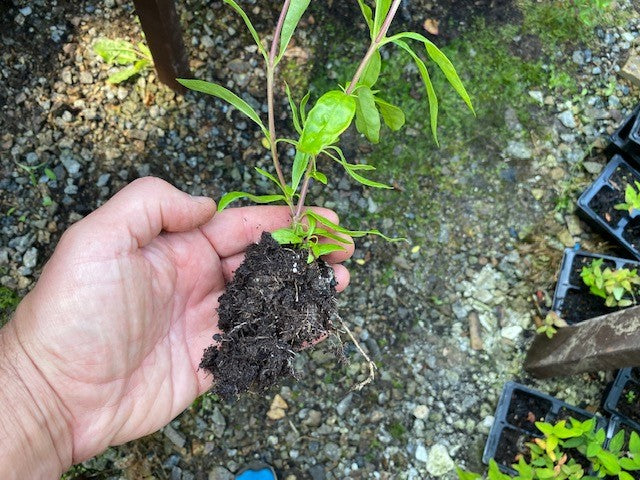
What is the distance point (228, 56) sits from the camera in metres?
2.80

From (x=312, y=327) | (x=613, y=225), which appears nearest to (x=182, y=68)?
(x=312, y=327)

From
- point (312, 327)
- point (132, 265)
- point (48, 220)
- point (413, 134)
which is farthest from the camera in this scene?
point (413, 134)

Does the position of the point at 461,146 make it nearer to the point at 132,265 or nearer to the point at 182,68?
the point at 182,68

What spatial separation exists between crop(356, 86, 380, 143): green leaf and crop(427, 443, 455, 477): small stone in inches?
58.7

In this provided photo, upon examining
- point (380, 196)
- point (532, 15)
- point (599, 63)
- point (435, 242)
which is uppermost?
point (532, 15)

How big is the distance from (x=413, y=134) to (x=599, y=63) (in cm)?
108

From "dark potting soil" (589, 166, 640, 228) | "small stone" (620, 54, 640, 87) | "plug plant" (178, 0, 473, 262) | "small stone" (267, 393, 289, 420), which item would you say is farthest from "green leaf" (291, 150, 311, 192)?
"small stone" (620, 54, 640, 87)

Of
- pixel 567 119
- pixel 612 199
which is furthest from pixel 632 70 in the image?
pixel 612 199

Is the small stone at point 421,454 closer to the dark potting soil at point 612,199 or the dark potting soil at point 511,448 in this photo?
the dark potting soil at point 511,448

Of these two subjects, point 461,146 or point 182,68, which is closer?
point 182,68

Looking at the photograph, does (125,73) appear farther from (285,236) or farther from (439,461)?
(439,461)

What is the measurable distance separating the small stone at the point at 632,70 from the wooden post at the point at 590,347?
1.40 meters

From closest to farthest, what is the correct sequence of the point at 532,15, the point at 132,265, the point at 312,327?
1. the point at 132,265
2. the point at 312,327
3. the point at 532,15

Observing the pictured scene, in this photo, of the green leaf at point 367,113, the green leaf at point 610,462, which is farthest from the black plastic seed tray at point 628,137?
the green leaf at point 367,113
